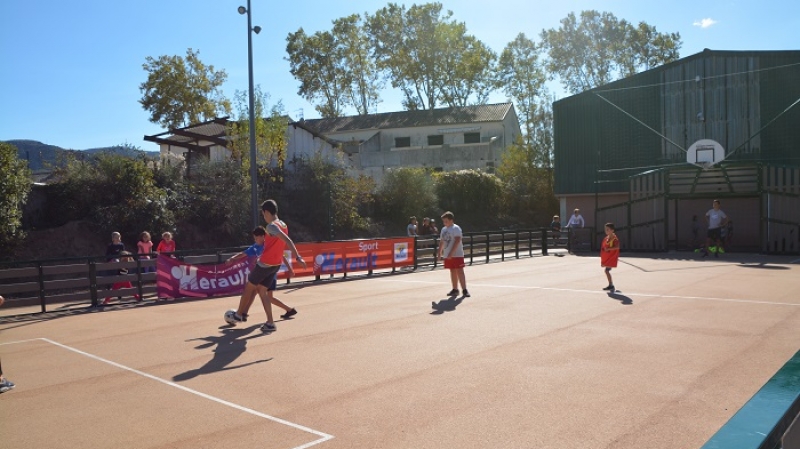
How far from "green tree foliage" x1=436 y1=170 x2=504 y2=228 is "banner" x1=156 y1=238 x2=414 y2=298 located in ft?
65.8

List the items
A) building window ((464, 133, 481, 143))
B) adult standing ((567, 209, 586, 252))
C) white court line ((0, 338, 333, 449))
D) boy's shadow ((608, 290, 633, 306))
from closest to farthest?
white court line ((0, 338, 333, 449))
boy's shadow ((608, 290, 633, 306))
adult standing ((567, 209, 586, 252))
building window ((464, 133, 481, 143))

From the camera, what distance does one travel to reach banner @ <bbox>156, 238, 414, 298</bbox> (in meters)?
14.6

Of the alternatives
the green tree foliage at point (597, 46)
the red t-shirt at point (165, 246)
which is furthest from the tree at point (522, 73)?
the red t-shirt at point (165, 246)

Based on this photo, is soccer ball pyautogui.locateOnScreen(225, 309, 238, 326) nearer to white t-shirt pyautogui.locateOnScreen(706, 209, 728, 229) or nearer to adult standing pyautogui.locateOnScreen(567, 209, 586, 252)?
white t-shirt pyautogui.locateOnScreen(706, 209, 728, 229)

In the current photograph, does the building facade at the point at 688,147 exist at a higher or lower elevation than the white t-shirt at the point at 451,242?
higher

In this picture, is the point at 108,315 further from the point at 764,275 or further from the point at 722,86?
the point at 722,86

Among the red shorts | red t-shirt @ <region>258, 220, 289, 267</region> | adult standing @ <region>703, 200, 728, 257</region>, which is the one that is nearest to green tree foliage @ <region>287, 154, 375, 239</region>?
adult standing @ <region>703, 200, 728, 257</region>

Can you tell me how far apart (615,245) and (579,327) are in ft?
17.7

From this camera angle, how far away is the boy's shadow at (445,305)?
37.6 ft

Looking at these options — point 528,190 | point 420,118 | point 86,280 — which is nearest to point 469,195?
point 528,190

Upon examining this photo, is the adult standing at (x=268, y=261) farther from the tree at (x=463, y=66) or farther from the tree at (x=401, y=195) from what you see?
the tree at (x=463, y=66)

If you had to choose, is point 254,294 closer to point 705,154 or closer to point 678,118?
point 705,154

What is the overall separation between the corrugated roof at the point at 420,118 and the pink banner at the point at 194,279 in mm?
38487

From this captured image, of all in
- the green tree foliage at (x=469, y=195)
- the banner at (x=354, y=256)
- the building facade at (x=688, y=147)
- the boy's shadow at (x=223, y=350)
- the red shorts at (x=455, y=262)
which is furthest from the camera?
the green tree foliage at (x=469, y=195)
